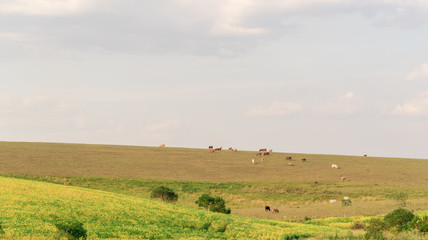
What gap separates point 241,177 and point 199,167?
1856cm

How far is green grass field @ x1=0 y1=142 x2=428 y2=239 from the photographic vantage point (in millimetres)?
73812

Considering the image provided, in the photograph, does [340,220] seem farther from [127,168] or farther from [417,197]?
[127,168]

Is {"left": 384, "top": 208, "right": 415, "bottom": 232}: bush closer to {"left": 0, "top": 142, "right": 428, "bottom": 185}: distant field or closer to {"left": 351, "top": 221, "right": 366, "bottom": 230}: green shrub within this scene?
{"left": 351, "top": 221, "right": 366, "bottom": 230}: green shrub

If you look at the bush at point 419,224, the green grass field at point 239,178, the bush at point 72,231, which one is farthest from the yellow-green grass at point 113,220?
the bush at point 419,224

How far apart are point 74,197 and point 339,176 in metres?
86.6

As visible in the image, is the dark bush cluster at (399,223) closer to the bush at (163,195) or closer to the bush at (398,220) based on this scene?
the bush at (398,220)

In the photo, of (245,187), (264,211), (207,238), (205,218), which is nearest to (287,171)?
(245,187)

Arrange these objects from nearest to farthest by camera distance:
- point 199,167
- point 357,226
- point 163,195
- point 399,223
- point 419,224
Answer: point 419,224 < point 399,223 < point 357,226 < point 163,195 < point 199,167

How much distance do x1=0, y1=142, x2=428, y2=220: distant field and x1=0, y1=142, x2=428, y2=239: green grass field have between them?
0.15m

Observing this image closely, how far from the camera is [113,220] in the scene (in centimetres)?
4050

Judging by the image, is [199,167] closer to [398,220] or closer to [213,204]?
[213,204]

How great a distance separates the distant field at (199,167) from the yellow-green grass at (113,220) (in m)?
57.4

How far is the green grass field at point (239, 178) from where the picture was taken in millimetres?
73812

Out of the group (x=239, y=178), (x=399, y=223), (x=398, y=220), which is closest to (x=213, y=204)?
(x=398, y=220)
